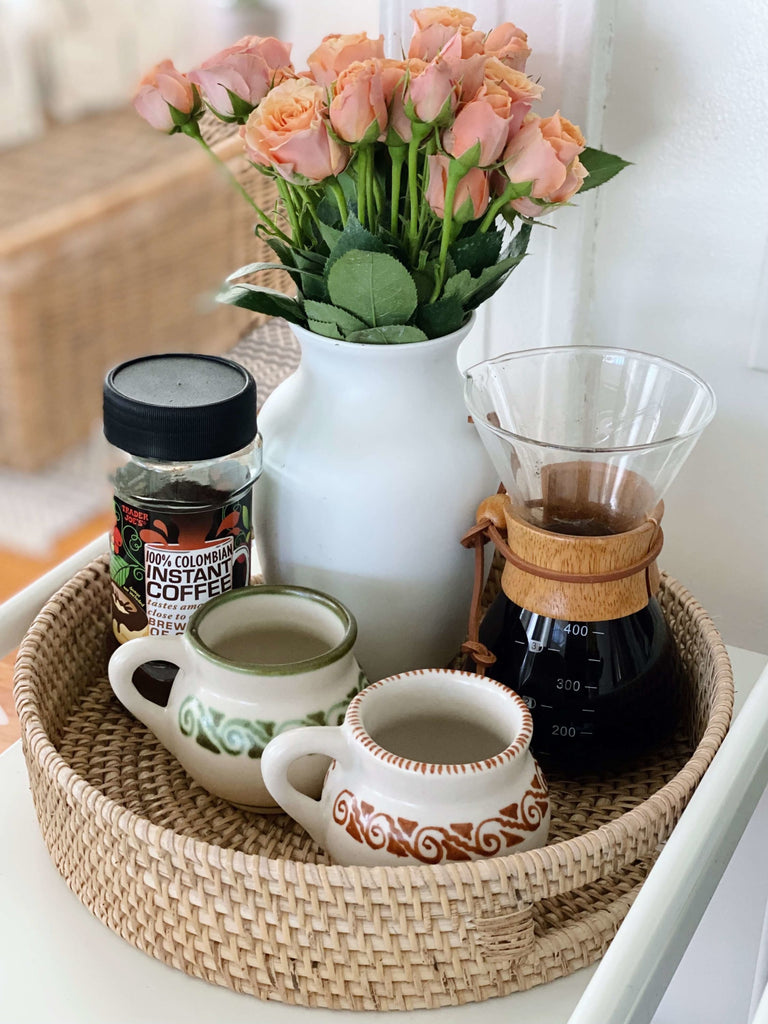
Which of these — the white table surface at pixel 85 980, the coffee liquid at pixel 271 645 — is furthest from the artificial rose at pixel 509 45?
the white table surface at pixel 85 980

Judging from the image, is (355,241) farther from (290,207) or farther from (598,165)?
(598,165)

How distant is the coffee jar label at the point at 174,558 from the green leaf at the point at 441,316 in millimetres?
128

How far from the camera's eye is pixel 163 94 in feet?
1.94

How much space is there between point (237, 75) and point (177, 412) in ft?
0.56

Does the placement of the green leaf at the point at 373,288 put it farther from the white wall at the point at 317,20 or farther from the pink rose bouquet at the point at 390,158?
the white wall at the point at 317,20

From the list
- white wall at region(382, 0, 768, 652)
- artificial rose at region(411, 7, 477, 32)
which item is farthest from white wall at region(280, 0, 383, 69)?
artificial rose at region(411, 7, 477, 32)

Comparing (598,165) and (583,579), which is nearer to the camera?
(583,579)

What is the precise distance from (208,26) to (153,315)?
49cm

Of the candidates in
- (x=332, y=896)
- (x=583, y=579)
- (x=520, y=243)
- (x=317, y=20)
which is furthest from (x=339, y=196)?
(x=317, y=20)

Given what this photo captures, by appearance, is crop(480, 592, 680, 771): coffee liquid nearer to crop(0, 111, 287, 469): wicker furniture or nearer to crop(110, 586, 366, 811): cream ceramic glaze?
crop(110, 586, 366, 811): cream ceramic glaze

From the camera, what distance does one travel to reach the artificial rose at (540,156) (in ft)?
1.75

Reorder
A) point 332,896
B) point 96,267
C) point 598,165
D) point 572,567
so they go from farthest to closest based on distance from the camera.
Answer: point 96,267, point 598,165, point 572,567, point 332,896

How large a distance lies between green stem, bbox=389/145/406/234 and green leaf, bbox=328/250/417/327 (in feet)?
0.11

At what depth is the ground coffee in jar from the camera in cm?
59
